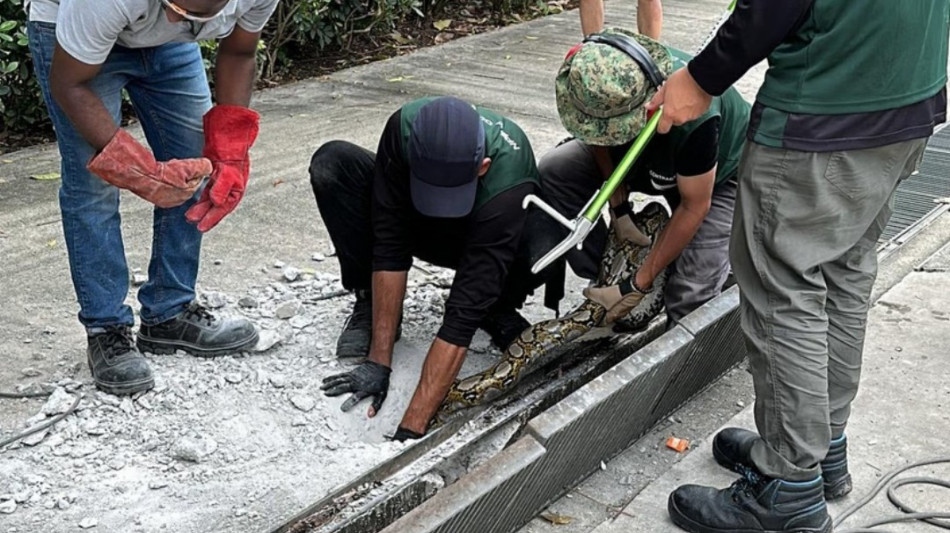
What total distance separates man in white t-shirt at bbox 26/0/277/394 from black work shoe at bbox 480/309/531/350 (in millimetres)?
938

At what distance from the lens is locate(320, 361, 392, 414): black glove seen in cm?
387

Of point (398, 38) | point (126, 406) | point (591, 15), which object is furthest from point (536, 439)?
point (398, 38)

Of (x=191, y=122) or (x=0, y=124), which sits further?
(x=0, y=124)

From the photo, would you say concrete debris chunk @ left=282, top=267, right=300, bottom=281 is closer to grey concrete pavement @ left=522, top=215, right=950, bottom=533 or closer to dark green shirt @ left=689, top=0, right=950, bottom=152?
grey concrete pavement @ left=522, top=215, right=950, bottom=533

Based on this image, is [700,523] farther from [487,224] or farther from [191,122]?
[191,122]

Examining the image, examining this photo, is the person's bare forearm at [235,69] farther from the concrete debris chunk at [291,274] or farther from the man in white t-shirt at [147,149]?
the concrete debris chunk at [291,274]

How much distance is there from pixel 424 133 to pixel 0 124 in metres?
3.99

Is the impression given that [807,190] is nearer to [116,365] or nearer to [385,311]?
[385,311]

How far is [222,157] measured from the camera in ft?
12.4

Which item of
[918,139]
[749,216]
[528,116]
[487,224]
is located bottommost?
[528,116]

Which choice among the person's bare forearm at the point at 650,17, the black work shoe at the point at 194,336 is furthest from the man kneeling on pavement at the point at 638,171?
the person's bare forearm at the point at 650,17

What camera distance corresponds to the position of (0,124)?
6492 mm

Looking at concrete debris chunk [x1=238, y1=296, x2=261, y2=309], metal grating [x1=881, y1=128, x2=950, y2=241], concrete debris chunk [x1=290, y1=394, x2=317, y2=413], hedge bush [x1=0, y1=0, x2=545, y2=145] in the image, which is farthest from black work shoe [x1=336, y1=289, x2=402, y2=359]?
hedge bush [x1=0, y1=0, x2=545, y2=145]

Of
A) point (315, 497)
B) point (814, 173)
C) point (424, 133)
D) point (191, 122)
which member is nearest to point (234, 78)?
point (191, 122)
